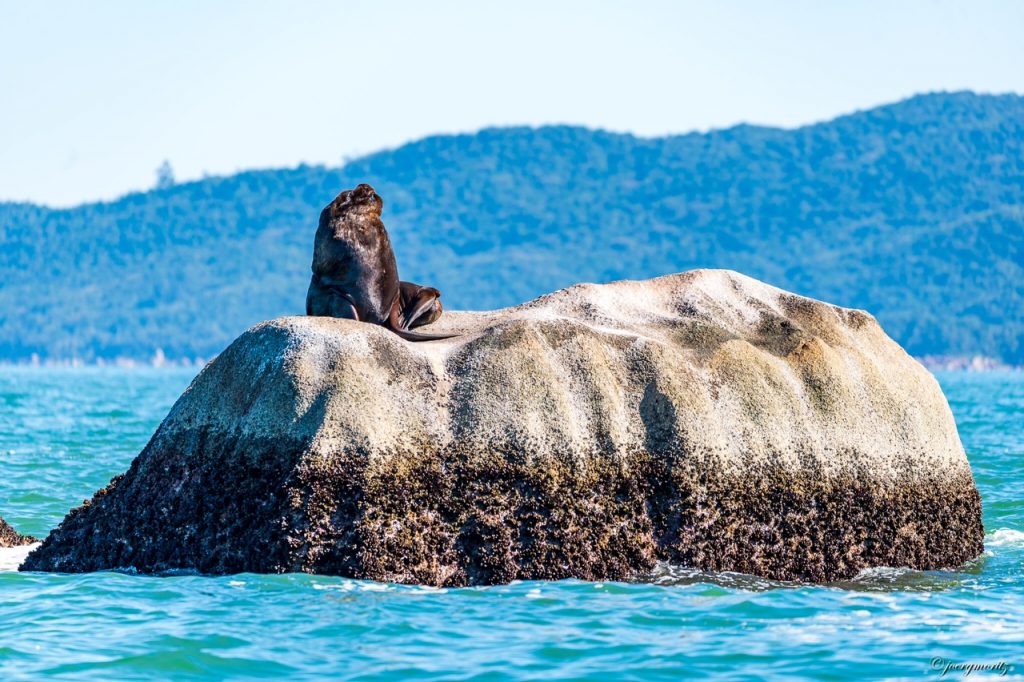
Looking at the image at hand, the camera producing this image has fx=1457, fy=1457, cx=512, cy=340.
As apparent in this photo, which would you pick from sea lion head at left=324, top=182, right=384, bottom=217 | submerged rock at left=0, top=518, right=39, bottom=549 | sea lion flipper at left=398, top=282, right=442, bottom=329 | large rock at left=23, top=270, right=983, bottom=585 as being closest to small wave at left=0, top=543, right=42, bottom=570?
submerged rock at left=0, top=518, right=39, bottom=549

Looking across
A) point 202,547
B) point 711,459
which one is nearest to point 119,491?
point 202,547

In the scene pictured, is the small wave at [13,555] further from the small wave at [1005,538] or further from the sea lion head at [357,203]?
the small wave at [1005,538]

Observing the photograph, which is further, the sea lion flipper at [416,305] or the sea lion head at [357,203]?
the sea lion flipper at [416,305]

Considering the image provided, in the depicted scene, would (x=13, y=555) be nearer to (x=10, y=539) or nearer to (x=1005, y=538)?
(x=10, y=539)

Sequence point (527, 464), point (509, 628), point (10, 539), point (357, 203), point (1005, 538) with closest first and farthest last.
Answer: point (509, 628)
point (527, 464)
point (357, 203)
point (10, 539)
point (1005, 538)

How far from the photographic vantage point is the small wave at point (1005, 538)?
1575 cm

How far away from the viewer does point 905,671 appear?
32.7 feet

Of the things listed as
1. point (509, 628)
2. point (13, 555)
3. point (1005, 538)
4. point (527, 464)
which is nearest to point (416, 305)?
point (527, 464)

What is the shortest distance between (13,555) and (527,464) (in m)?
5.53

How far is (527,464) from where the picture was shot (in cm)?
1225

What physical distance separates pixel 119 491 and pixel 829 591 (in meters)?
6.42

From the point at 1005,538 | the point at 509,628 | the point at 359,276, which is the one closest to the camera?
the point at 509,628

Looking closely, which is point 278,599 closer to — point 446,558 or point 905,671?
point 446,558

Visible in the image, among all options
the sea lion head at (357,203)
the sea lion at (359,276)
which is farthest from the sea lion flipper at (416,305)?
the sea lion head at (357,203)
